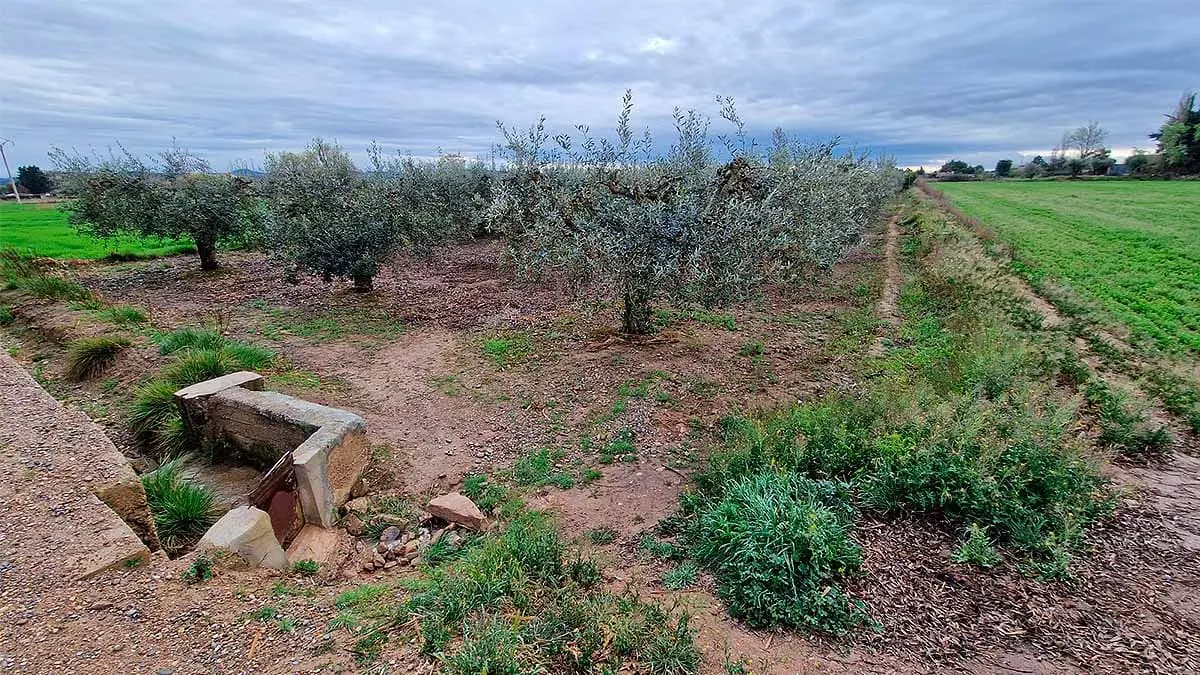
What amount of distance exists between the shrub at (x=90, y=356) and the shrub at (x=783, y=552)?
29.0 feet

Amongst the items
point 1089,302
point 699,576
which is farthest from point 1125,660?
point 1089,302

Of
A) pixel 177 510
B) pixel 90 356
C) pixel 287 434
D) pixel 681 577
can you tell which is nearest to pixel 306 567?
pixel 177 510

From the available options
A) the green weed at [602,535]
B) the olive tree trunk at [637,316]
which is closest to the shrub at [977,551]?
the green weed at [602,535]

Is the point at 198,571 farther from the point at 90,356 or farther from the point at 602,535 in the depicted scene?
the point at 90,356

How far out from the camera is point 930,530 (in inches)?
158

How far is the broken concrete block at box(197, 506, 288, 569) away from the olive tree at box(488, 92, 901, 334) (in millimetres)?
4893

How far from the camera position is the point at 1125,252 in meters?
15.8

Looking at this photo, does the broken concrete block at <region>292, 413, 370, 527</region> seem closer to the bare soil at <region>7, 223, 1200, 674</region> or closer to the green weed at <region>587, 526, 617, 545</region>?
the bare soil at <region>7, 223, 1200, 674</region>

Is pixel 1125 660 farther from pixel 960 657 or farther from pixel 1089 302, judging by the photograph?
pixel 1089 302

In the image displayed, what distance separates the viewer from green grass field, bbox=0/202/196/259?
1683cm

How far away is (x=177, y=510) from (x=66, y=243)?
71.0ft

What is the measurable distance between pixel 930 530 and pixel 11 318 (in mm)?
15290

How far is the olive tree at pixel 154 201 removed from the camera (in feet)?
43.5

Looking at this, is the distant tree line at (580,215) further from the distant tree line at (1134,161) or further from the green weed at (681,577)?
the distant tree line at (1134,161)
